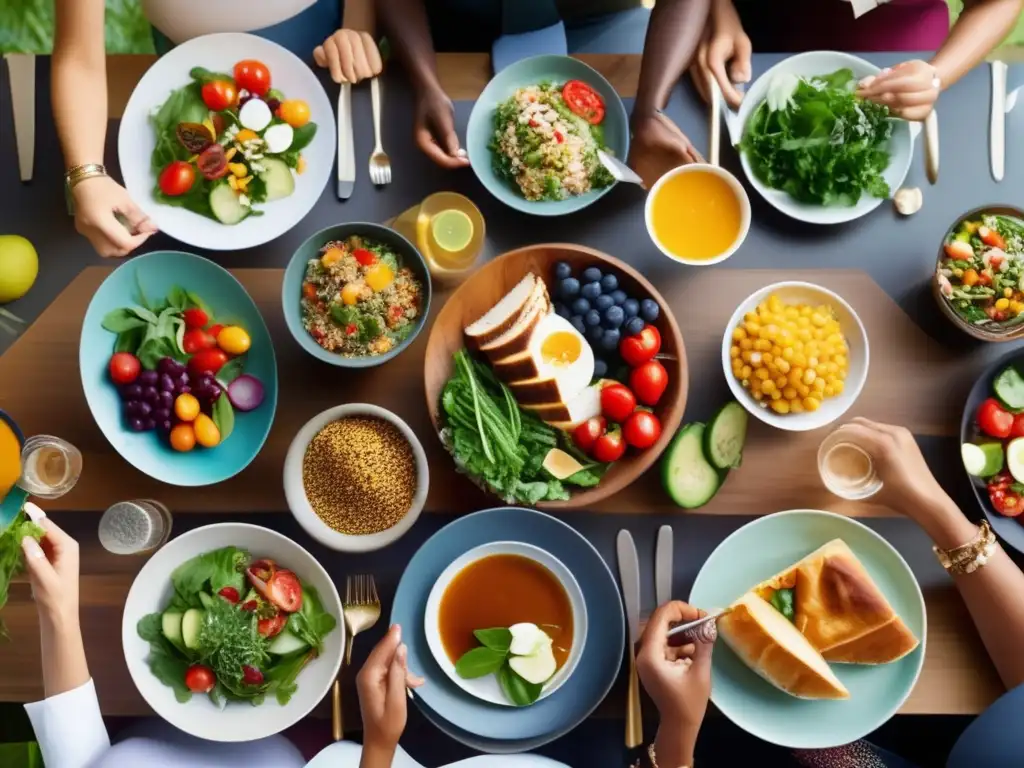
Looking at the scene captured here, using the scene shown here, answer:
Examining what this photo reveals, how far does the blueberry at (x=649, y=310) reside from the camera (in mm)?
1517

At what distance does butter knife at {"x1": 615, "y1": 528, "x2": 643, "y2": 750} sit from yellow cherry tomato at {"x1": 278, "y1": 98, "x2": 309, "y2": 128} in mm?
1096

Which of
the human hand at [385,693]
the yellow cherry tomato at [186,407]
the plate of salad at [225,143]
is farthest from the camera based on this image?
the plate of salad at [225,143]

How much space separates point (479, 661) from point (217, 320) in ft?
2.87

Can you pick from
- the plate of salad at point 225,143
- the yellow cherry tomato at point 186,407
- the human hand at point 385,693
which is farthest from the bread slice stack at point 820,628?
the plate of salad at point 225,143

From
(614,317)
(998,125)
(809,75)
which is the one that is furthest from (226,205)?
(998,125)

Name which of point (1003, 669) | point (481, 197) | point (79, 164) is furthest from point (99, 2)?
point (1003, 669)

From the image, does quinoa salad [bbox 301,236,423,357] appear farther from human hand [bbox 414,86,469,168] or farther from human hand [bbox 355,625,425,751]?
human hand [bbox 355,625,425,751]

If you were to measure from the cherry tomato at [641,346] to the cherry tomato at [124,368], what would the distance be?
3.17 ft

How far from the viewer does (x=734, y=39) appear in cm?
168

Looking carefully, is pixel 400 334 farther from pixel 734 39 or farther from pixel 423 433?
pixel 734 39

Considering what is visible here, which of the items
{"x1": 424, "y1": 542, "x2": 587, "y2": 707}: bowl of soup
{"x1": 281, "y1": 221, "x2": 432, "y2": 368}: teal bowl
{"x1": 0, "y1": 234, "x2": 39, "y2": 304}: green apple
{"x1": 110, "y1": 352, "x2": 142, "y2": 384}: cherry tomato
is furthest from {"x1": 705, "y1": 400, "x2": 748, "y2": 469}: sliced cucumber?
{"x1": 0, "y1": 234, "x2": 39, "y2": 304}: green apple

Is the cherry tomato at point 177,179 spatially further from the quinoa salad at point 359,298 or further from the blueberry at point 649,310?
the blueberry at point 649,310

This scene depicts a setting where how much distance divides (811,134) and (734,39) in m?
A: 0.29

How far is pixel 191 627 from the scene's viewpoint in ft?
4.81
